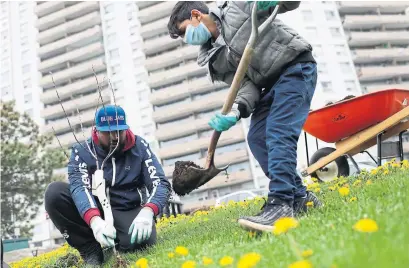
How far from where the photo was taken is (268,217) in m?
2.71

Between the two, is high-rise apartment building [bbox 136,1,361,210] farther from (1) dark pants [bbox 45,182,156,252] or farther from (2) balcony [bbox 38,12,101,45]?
(1) dark pants [bbox 45,182,156,252]

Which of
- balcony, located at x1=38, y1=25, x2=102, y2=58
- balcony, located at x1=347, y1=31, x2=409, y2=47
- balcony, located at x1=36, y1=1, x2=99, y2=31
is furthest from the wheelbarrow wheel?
balcony, located at x1=36, y1=1, x2=99, y2=31

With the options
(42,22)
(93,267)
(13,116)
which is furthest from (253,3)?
(42,22)

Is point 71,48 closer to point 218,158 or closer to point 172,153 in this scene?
point 172,153

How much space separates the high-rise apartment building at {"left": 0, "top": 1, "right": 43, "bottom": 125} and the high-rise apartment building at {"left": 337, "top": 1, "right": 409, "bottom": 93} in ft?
130

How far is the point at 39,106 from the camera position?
60469mm

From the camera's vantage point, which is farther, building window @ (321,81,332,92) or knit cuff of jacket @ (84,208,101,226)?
building window @ (321,81,332,92)

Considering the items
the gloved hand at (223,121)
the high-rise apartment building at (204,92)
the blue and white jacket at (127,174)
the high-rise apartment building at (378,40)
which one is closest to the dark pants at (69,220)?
the blue and white jacket at (127,174)

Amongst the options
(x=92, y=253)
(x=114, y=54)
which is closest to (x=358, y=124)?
(x=92, y=253)

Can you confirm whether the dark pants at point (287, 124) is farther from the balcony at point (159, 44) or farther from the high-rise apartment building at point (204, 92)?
the balcony at point (159, 44)

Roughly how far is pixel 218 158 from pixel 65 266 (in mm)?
44336

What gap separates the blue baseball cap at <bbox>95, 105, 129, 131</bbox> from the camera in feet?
12.6

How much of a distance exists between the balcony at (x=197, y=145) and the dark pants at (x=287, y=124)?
4381 centimetres

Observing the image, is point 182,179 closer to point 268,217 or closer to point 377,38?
point 268,217
